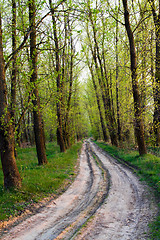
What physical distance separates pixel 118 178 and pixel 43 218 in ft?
15.8

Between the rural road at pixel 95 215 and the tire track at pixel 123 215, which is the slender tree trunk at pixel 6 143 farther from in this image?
the tire track at pixel 123 215

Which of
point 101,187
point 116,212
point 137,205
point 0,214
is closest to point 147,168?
point 101,187

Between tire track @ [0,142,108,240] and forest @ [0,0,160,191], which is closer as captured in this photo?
tire track @ [0,142,108,240]

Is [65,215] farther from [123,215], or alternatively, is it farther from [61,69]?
[61,69]

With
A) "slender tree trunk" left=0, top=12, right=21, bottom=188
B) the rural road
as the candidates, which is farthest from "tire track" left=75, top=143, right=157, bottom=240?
"slender tree trunk" left=0, top=12, right=21, bottom=188

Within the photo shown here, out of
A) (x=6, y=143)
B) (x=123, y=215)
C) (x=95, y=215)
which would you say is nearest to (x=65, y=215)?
(x=95, y=215)

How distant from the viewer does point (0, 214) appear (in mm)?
5594

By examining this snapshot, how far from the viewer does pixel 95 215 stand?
5555mm

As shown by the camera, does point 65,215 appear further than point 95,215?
Yes

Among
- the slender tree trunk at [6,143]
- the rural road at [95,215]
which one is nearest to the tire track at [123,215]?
the rural road at [95,215]

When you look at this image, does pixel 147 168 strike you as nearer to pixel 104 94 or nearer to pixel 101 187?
A: pixel 101 187

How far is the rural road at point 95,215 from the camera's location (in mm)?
4594

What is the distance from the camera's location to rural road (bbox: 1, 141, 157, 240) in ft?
15.1

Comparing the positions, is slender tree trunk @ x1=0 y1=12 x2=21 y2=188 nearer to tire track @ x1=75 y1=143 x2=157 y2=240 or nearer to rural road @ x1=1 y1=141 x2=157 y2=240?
rural road @ x1=1 y1=141 x2=157 y2=240
